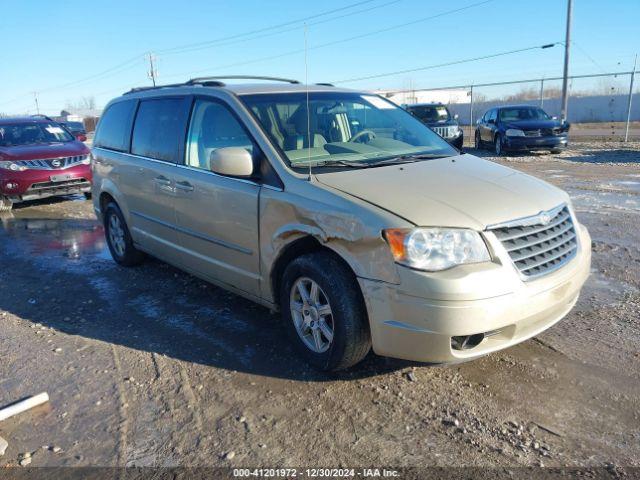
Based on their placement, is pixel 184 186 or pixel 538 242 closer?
pixel 538 242

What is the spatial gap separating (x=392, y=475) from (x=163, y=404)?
1497mm

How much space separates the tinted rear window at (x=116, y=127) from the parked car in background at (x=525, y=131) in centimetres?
1338

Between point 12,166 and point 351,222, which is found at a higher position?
point 351,222

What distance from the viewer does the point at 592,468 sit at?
8.64ft

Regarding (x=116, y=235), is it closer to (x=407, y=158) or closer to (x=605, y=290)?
(x=407, y=158)

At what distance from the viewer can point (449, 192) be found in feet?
11.2

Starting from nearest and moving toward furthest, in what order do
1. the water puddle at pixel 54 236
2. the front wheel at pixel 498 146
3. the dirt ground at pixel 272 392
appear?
the dirt ground at pixel 272 392, the water puddle at pixel 54 236, the front wheel at pixel 498 146

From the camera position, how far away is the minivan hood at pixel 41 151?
1020cm

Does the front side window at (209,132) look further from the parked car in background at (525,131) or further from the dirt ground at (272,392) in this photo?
the parked car in background at (525,131)

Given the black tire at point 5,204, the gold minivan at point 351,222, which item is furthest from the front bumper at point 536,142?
the black tire at point 5,204

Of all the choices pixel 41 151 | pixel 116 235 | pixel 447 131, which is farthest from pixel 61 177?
pixel 447 131

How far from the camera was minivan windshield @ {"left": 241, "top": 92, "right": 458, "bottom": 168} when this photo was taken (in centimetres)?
398

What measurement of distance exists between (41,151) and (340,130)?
820cm

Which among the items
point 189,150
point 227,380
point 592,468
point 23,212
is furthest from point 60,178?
point 592,468
